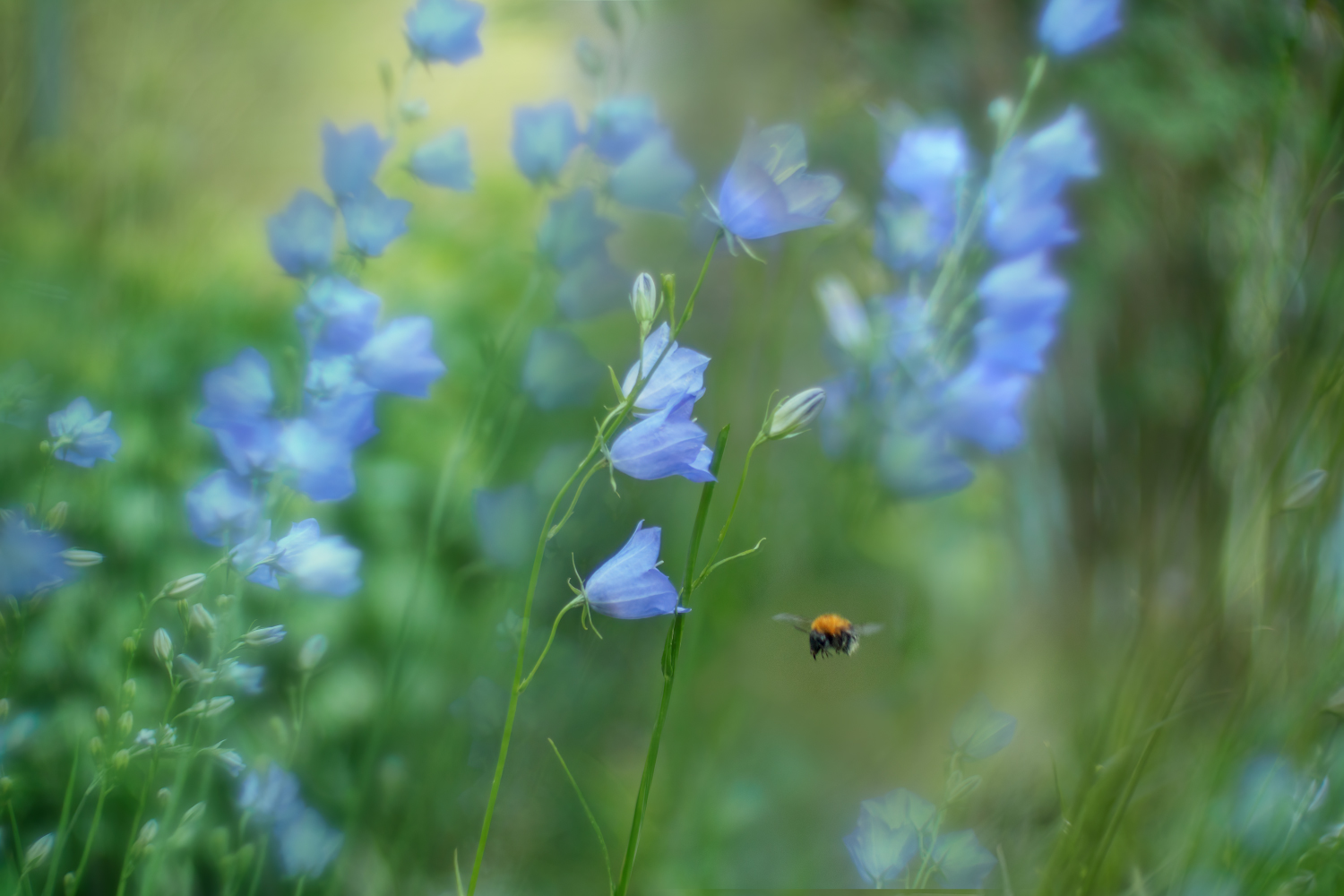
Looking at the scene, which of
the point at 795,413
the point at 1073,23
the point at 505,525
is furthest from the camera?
the point at 505,525

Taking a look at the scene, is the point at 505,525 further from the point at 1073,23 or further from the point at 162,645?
the point at 1073,23

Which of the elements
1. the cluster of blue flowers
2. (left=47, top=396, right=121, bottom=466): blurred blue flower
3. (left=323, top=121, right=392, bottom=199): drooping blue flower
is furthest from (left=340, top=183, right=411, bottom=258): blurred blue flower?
the cluster of blue flowers

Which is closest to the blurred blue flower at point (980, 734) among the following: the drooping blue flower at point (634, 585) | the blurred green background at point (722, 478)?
the blurred green background at point (722, 478)

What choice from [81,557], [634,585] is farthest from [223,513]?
[634,585]

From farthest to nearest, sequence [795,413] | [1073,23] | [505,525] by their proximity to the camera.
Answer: [505,525] → [1073,23] → [795,413]

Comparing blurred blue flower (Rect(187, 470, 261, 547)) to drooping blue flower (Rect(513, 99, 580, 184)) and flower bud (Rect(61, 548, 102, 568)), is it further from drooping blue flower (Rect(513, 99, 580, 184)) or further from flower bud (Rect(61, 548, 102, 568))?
drooping blue flower (Rect(513, 99, 580, 184))

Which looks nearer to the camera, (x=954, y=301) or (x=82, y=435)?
(x=82, y=435)
